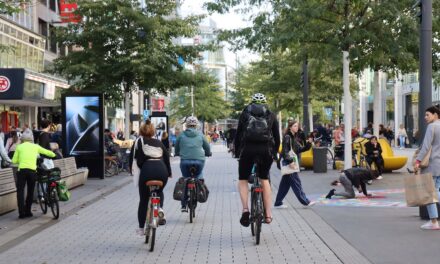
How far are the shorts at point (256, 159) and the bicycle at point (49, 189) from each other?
422cm

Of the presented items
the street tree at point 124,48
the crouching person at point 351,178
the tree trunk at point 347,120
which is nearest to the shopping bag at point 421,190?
the crouching person at point 351,178

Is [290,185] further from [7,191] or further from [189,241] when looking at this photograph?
[7,191]

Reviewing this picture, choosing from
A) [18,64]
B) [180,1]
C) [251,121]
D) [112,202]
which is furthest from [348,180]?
[18,64]

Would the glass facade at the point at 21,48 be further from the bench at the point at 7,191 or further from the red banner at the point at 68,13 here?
the bench at the point at 7,191

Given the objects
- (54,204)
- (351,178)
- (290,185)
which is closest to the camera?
(54,204)

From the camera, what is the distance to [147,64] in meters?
27.8

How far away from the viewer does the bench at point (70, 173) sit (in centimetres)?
1719

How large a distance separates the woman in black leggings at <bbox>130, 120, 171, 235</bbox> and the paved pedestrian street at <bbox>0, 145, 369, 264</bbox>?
1.61 feet

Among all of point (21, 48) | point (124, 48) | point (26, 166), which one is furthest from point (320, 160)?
point (21, 48)

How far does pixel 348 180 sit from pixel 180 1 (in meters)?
16.9

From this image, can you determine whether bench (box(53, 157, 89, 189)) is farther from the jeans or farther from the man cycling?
the jeans

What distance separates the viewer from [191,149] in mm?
11781

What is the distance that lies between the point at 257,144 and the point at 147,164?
137 centimetres

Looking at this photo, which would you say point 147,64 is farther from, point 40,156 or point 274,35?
point 40,156
